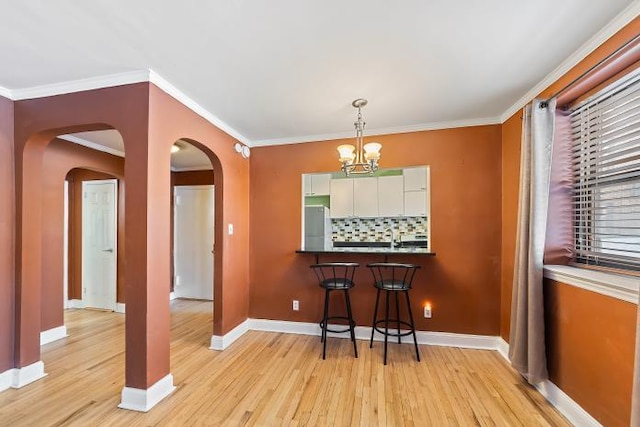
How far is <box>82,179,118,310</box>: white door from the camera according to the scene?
4055mm

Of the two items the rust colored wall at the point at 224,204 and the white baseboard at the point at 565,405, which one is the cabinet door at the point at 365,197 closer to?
the rust colored wall at the point at 224,204

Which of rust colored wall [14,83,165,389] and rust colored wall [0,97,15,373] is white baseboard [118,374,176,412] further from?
rust colored wall [0,97,15,373]

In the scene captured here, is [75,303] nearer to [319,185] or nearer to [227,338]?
[227,338]

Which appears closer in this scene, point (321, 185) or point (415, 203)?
point (415, 203)

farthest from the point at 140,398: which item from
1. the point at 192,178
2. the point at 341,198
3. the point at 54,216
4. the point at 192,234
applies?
the point at 341,198

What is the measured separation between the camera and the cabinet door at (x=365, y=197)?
471cm

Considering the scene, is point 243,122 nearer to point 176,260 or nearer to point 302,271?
point 302,271

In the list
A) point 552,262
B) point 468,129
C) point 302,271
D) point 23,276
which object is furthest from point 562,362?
point 23,276

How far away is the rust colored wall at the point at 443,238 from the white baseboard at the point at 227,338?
0.34 metres

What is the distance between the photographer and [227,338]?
2.91 m

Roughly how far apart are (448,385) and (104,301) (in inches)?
182

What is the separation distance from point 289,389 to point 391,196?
3315 mm

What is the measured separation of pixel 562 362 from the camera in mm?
1879

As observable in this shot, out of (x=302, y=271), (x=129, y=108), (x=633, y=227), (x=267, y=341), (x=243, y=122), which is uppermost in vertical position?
(x=243, y=122)
